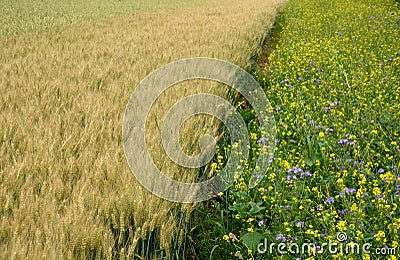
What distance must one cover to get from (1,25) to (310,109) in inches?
199

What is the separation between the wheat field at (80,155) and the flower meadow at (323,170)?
0.37m

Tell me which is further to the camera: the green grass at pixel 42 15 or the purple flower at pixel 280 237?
the green grass at pixel 42 15

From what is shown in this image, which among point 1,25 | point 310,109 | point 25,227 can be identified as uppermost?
point 1,25

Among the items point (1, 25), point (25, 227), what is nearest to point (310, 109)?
point (25, 227)

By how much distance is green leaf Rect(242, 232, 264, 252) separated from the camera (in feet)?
6.37

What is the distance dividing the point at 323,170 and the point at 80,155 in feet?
5.01

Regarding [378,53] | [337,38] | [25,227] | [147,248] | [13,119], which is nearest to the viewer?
[25,227]

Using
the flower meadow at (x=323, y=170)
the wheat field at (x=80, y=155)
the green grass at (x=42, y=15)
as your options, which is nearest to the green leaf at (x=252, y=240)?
the flower meadow at (x=323, y=170)

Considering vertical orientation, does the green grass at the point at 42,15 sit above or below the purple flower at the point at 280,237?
above

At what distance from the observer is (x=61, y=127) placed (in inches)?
98.8

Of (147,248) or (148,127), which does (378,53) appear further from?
(147,248)

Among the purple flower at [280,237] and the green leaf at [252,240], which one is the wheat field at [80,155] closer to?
the green leaf at [252,240]

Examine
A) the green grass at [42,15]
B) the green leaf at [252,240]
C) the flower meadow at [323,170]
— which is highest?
the green grass at [42,15]

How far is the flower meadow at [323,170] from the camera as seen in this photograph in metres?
1.94
